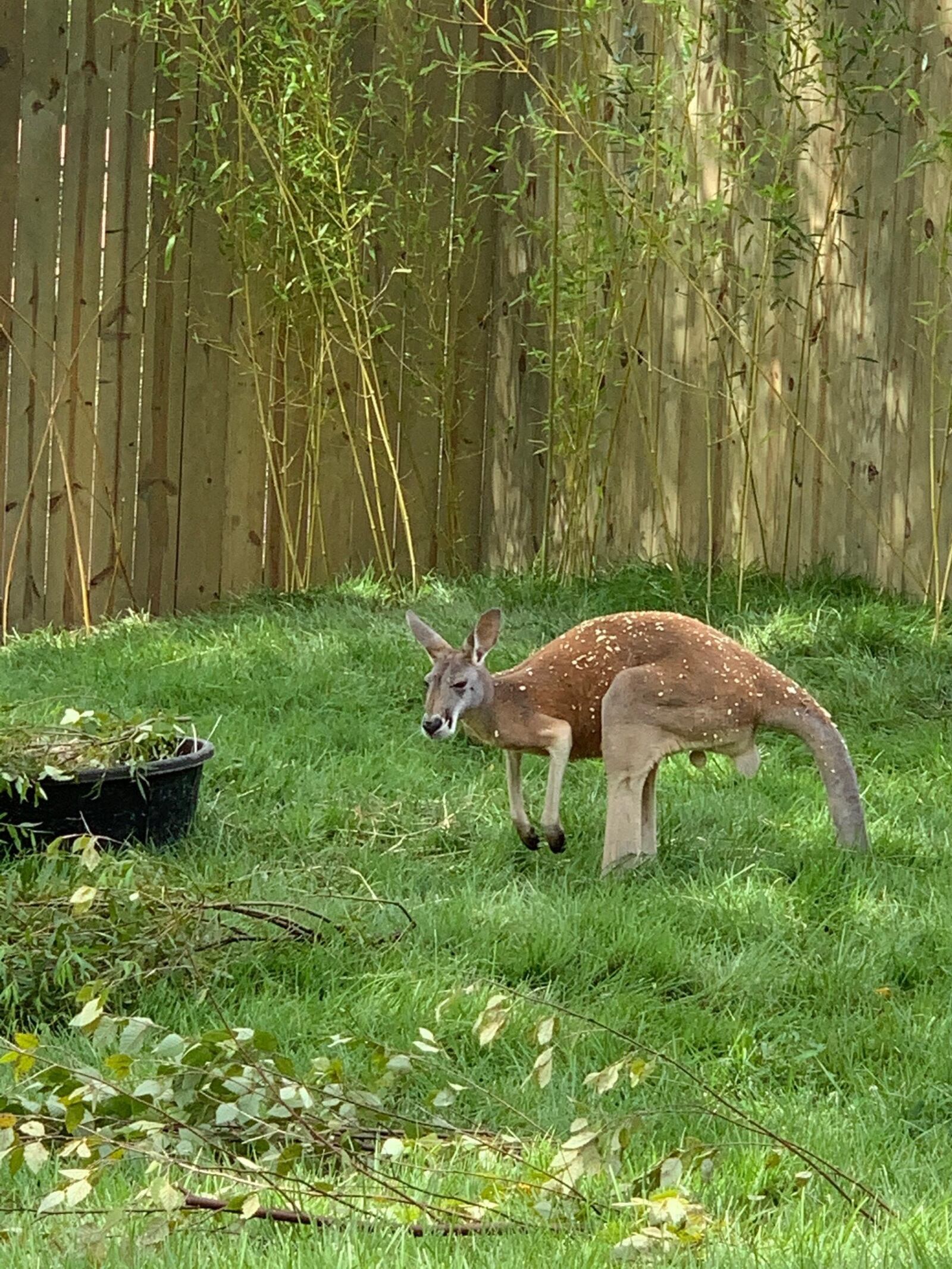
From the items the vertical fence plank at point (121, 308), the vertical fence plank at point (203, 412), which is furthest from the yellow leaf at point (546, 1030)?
the vertical fence plank at point (203, 412)

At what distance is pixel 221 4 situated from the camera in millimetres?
8188

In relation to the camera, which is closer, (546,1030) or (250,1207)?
(250,1207)

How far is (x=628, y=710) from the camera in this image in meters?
A: 4.36

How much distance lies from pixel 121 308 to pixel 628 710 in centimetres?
507

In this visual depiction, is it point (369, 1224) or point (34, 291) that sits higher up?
point (34, 291)

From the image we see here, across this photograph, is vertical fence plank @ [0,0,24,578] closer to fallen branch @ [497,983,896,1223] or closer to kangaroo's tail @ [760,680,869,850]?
kangaroo's tail @ [760,680,869,850]

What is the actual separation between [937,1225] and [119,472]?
682cm

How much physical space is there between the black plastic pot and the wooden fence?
3010 millimetres

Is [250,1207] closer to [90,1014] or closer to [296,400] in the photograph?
[90,1014]

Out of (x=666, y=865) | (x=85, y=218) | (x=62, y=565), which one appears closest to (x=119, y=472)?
(x=62, y=565)

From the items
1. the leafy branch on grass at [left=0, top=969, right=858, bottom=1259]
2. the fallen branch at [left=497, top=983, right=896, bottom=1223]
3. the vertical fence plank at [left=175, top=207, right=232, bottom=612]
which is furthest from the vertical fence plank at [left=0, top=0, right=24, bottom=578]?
the fallen branch at [left=497, top=983, right=896, bottom=1223]

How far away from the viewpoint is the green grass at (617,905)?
8.87ft

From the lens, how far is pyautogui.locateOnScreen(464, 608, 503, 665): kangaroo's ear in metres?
4.45

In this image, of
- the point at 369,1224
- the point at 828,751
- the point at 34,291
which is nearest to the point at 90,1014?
the point at 369,1224
